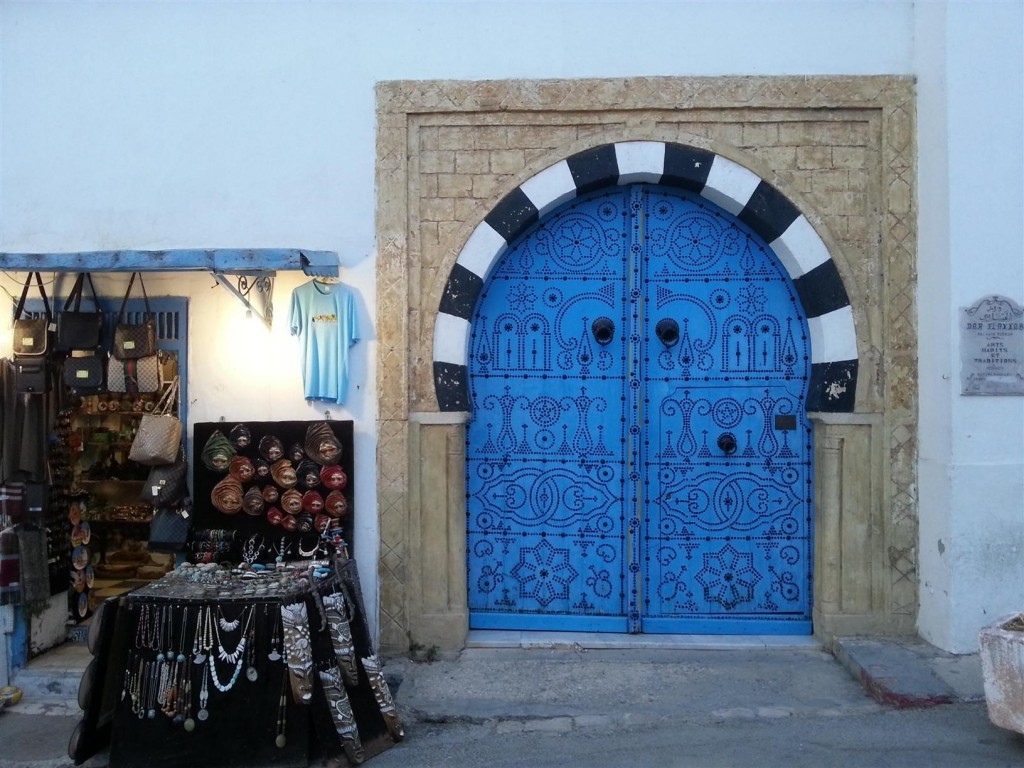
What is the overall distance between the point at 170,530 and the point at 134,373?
35.1 inches

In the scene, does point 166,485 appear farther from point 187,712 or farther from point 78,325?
point 187,712

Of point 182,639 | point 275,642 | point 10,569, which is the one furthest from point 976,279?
point 10,569

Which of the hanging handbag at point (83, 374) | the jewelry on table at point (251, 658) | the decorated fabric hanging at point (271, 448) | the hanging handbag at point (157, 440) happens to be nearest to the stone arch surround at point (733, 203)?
the decorated fabric hanging at point (271, 448)

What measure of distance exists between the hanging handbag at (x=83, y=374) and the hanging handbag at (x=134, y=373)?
0.24 ft

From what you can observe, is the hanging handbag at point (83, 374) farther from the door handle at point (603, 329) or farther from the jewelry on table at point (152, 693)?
the door handle at point (603, 329)

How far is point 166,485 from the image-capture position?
15.9 feet

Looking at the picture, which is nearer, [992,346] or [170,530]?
[992,346]

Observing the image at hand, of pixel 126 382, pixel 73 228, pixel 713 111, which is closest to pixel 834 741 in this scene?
pixel 713 111

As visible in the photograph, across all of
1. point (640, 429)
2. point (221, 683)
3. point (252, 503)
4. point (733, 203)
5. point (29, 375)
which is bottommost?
point (221, 683)

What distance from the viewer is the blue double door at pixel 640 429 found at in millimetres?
5113

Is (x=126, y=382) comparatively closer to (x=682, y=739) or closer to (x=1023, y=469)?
(x=682, y=739)

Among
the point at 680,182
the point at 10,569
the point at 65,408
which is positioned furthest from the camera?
the point at 65,408

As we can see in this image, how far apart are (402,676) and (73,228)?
3065 mm

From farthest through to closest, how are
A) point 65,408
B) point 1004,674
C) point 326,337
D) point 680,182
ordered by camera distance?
point 65,408 → point 680,182 → point 326,337 → point 1004,674
